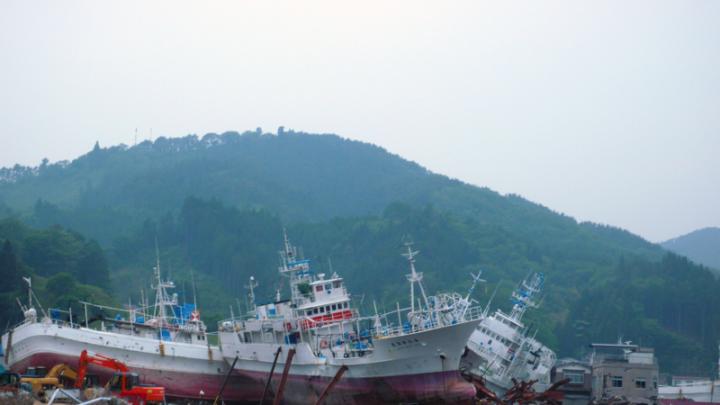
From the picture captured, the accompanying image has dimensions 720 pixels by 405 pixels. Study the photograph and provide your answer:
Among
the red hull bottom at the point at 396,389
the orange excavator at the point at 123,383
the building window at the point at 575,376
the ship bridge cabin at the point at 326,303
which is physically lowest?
the building window at the point at 575,376

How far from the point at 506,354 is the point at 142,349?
67.8ft

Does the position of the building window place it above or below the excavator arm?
below

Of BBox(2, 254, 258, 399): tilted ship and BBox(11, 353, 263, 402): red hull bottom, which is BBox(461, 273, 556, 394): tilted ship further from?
BBox(2, 254, 258, 399): tilted ship

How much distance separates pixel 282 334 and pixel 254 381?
11.9 feet

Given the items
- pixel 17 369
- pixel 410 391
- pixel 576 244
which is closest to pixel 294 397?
pixel 410 391

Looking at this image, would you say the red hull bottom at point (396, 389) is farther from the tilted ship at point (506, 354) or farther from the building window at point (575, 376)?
the building window at point (575, 376)

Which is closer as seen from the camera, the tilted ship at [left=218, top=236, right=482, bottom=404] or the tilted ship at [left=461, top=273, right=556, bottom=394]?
the tilted ship at [left=218, top=236, right=482, bottom=404]

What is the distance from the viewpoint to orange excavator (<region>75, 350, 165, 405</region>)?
133ft

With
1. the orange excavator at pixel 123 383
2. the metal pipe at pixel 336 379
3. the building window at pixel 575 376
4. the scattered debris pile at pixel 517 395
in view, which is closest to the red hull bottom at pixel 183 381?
the orange excavator at pixel 123 383

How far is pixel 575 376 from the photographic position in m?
62.5

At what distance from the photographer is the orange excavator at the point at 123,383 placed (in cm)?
4059

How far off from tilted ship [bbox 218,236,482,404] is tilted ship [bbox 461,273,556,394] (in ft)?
7.72

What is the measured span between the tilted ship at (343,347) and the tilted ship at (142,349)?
1417mm

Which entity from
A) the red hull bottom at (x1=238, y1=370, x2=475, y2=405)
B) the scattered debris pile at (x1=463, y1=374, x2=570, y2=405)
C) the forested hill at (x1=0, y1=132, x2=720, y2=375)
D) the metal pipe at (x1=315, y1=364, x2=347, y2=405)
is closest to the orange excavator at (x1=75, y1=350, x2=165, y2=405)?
the metal pipe at (x1=315, y1=364, x2=347, y2=405)
